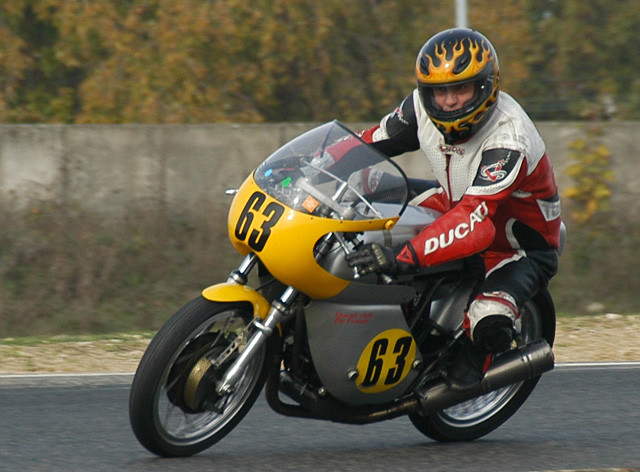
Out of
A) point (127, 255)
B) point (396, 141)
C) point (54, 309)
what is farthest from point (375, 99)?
point (396, 141)

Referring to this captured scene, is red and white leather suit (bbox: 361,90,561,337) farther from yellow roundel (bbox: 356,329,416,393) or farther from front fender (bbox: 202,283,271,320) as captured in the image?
front fender (bbox: 202,283,271,320)

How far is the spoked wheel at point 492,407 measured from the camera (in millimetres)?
5293

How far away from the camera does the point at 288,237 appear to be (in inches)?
172

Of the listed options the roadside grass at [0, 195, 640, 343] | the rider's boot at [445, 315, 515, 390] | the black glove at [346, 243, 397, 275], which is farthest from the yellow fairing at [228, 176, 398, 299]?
the roadside grass at [0, 195, 640, 343]

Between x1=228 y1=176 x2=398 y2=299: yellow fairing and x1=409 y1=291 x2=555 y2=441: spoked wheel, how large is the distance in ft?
3.59

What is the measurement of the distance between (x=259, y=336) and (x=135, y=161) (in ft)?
23.7

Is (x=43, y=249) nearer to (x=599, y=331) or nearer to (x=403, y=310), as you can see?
(x=599, y=331)

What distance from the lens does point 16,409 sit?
5805mm

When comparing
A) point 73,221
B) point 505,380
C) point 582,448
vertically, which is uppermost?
point 505,380

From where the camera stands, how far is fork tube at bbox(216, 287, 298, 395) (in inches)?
175

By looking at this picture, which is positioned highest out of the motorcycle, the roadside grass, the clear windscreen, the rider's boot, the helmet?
the helmet

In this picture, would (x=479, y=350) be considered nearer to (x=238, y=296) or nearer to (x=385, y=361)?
(x=385, y=361)

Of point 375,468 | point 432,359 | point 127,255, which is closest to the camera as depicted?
point 375,468

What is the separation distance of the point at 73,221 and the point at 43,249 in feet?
1.32
